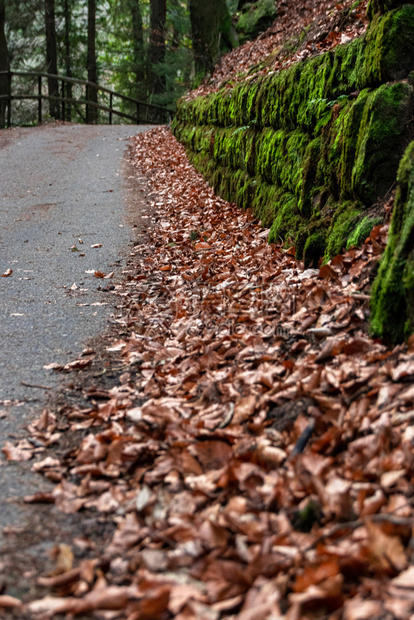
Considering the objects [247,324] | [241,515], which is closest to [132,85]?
[247,324]

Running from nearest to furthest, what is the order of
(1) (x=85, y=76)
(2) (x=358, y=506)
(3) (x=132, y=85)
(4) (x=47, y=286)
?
(2) (x=358, y=506)
(4) (x=47, y=286)
(3) (x=132, y=85)
(1) (x=85, y=76)

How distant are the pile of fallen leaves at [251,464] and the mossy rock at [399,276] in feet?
0.40

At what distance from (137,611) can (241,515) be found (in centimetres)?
47

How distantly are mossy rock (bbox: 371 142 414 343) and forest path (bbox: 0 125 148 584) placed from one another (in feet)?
5.97

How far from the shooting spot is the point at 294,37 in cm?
815

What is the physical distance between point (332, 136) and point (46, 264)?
3.13 metres

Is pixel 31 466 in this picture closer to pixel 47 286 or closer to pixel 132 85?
pixel 47 286

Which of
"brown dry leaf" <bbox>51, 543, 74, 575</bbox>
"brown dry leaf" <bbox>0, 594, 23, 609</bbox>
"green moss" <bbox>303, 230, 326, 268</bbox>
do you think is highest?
"green moss" <bbox>303, 230, 326, 268</bbox>

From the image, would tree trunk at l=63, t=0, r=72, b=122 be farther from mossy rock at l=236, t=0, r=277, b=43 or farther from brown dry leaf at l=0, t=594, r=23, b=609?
brown dry leaf at l=0, t=594, r=23, b=609

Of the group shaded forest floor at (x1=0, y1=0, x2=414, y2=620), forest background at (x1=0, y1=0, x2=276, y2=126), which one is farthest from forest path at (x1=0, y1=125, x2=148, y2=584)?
forest background at (x1=0, y1=0, x2=276, y2=126)

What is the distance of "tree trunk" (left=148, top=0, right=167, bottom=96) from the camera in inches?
750

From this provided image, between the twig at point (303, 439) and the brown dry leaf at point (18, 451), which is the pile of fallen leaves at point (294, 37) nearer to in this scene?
the twig at point (303, 439)

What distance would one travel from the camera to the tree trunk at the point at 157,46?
1905 centimetres

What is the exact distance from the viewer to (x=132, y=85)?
2486 centimetres
